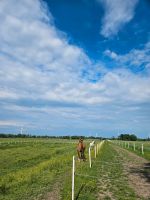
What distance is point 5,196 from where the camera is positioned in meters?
13.3

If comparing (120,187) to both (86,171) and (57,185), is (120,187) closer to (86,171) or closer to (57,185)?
(57,185)

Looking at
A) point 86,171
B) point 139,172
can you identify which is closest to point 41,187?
point 86,171

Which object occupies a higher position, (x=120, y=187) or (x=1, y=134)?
(x=1, y=134)

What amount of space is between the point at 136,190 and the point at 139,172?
6842 millimetres

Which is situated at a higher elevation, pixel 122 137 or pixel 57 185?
pixel 122 137

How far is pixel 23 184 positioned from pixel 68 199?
4563 mm

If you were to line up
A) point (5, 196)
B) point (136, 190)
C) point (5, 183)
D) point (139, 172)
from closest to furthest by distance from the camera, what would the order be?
point (5, 196), point (136, 190), point (5, 183), point (139, 172)

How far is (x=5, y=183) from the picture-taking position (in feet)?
54.1

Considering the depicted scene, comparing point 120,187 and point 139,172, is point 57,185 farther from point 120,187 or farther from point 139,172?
point 139,172

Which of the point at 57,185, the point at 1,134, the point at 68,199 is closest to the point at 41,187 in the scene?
the point at 57,185

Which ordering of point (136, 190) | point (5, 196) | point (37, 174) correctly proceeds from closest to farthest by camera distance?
point (5, 196), point (136, 190), point (37, 174)

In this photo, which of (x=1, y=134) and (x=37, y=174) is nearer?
(x=37, y=174)

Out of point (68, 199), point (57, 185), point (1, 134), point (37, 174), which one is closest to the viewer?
point (68, 199)

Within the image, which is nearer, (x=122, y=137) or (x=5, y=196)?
(x=5, y=196)
